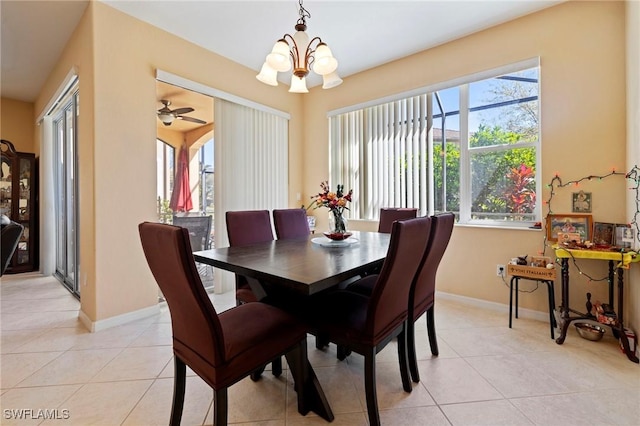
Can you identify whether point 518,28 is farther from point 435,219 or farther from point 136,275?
point 136,275

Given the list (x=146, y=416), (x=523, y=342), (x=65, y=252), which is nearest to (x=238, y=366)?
(x=146, y=416)

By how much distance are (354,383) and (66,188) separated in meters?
4.21

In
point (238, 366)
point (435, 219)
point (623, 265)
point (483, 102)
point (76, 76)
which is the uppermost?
point (76, 76)

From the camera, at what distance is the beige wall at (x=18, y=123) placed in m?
4.40

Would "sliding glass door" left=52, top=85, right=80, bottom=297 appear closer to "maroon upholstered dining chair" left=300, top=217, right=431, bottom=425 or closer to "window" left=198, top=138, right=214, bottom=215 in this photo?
"window" left=198, top=138, right=214, bottom=215

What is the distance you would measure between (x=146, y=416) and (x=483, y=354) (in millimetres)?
2166

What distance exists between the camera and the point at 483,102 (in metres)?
2.93

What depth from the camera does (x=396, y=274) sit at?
134cm

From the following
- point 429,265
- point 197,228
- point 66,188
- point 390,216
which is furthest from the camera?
point 66,188

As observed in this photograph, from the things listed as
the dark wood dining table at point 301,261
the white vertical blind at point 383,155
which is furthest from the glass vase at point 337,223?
the white vertical blind at point 383,155

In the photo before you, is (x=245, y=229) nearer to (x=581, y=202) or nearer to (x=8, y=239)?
(x=8, y=239)

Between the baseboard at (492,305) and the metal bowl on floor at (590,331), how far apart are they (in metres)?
0.30

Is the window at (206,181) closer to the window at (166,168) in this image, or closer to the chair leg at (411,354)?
the window at (166,168)

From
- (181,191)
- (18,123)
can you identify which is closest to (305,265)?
(181,191)
